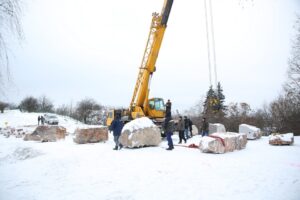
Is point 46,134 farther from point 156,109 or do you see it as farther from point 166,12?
point 166,12

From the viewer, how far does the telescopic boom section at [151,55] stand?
15.9 meters

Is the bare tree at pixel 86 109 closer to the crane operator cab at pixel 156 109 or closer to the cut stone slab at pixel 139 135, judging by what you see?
the crane operator cab at pixel 156 109

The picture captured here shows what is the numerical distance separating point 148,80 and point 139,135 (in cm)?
645

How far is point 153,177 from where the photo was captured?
640 cm

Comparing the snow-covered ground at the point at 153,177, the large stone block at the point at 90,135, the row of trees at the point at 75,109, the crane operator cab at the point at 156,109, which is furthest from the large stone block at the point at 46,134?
the row of trees at the point at 75,109

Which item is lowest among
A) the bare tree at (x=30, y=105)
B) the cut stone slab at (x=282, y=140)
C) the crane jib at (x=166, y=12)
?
the cut stone slab at (x=282, y=140)

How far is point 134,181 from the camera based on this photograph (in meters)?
6.20

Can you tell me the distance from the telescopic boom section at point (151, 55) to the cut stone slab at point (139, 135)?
18.0 ft

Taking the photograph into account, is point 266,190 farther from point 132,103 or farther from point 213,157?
point 132,103

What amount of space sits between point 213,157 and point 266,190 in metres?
3.35

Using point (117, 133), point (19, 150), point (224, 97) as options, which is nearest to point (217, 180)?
point (117, 133)

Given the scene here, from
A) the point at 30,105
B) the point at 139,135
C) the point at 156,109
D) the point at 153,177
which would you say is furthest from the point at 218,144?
the point at 30,105

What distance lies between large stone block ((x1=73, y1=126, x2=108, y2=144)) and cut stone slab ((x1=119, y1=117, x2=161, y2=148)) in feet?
9.68

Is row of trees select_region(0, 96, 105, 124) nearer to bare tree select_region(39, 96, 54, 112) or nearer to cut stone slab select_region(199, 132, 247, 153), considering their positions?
bare tree select_region(39, 96, 54, 112)
